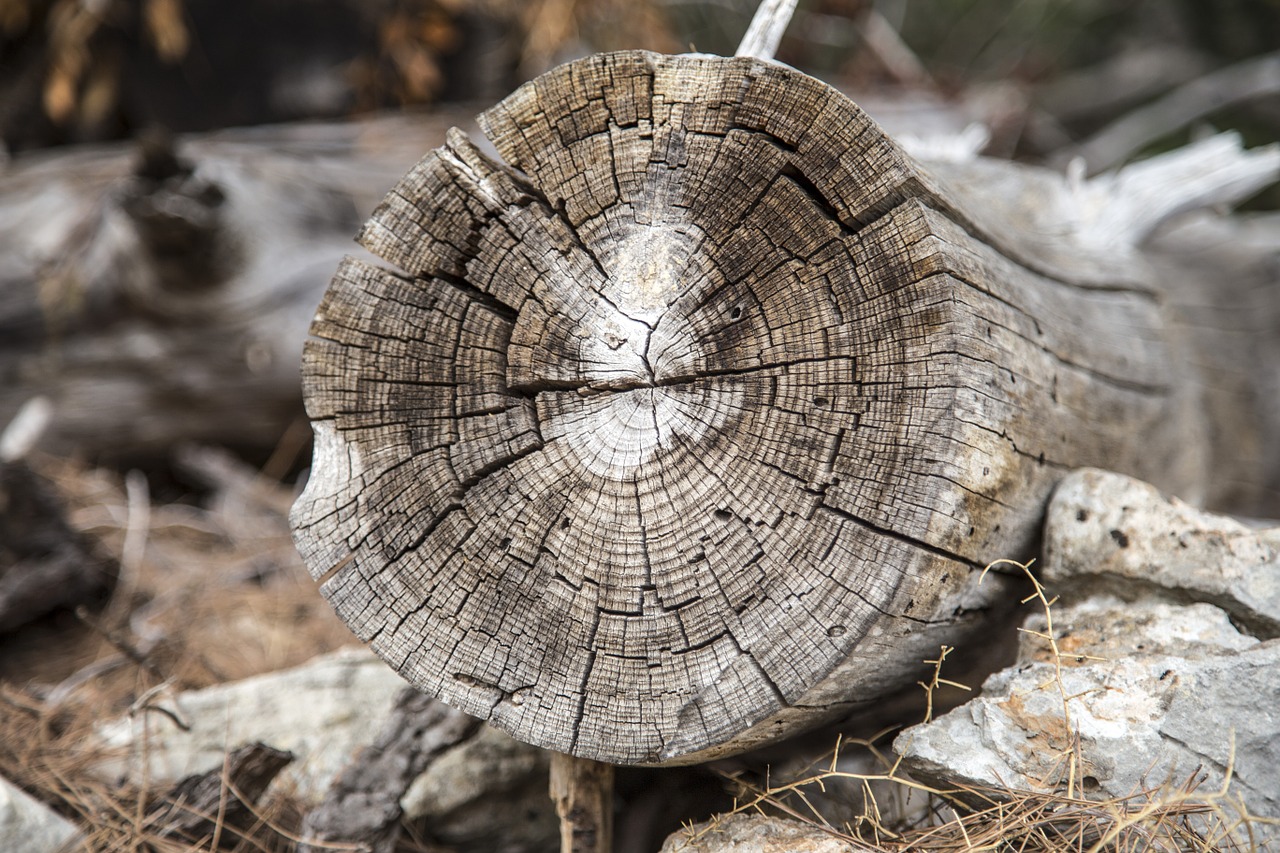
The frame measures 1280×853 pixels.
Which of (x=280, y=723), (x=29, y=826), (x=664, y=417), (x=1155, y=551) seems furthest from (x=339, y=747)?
(x=1155, y=551)

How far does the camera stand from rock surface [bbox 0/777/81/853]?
1.74m

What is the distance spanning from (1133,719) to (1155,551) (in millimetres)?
318

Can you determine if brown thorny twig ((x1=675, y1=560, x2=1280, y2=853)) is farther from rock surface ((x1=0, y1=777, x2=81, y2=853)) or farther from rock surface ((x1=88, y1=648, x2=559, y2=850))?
rock surface ((x1=0, y1=777, x2=81, y2=853))

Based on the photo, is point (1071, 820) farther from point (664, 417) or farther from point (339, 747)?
point (339, 747)

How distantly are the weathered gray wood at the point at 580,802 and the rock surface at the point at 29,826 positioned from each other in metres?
1.03

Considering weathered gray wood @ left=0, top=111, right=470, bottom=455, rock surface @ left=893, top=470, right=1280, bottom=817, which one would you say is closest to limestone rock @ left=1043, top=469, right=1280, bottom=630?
rock surface @ left=893, top=470, right=1280, bottom=817

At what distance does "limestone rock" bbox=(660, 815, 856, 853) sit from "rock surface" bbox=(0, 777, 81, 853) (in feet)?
4.12

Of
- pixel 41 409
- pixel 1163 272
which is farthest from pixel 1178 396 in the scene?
pixel 41 409

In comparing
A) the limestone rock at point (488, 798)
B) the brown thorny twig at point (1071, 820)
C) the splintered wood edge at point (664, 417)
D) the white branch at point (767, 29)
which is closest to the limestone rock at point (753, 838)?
the brown thorny twig at point (1071, 820)

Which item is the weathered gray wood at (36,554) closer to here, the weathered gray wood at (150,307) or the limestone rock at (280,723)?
the limestone rock at (280,723)

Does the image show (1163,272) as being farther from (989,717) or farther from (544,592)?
(544,592)

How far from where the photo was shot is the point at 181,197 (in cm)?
326

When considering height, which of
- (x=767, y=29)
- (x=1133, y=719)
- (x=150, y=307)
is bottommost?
(x=150, y=307)

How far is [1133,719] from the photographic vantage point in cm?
139
